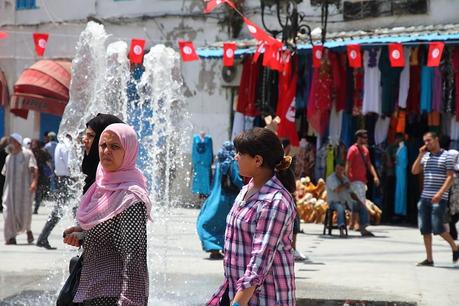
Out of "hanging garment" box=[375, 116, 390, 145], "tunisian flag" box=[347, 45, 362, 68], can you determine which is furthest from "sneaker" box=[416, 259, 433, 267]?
"hanging garment" box=[375, 116, 390, 145]

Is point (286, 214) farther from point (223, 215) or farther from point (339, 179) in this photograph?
point (339, 179)

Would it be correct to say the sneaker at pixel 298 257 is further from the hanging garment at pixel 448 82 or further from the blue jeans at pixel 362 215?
the hanging garment at pixel 448 82

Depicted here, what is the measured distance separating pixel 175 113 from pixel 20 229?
6.67m

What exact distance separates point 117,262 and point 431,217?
7535mm

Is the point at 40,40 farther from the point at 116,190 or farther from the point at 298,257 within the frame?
the point at 116,190

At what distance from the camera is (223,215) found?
11273 mm

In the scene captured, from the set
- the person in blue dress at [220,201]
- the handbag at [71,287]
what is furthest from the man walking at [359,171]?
the handbag at [71,287]

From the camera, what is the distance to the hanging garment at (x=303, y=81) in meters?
18.3

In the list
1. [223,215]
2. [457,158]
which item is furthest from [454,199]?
[223,215]

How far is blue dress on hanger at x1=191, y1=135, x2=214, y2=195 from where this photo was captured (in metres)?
20.3

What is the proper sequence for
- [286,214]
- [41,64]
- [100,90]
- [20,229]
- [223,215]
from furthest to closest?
[41,64], [20,229], [223,215], [100,90], [286,214]

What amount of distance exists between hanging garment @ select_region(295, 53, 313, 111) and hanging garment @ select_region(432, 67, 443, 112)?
8.47 feet

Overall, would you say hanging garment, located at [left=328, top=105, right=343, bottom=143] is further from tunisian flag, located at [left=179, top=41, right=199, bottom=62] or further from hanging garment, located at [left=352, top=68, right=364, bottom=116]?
tunisian flag, located at [left=179, top=41, right=199, bottom=62]

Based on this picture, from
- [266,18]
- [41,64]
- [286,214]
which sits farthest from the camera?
[41,64]
